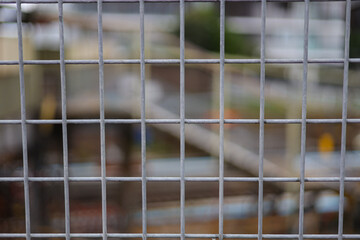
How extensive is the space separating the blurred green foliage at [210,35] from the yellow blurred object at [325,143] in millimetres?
4144

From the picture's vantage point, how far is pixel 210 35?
10.4 metres

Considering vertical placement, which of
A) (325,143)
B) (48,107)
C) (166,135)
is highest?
(48,107)

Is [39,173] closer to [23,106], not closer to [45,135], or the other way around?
[45,135]

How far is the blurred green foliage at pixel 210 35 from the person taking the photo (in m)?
10.1

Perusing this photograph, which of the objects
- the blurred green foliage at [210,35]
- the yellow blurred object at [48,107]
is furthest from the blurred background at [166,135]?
the blurred green foliage at [210,35]

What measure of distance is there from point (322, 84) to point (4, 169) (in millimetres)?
3962

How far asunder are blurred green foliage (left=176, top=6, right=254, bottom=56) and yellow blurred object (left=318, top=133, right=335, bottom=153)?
4.14 metres

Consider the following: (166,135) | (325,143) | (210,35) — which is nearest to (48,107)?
(166,135)

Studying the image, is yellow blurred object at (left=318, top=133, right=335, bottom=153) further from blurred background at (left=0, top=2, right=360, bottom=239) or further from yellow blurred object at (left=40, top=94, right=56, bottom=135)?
yellow blurred object at (left=40, top=94, right=56, bottom=135)

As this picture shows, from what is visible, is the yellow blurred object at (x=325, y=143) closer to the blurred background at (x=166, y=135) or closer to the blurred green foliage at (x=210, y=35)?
the blurred background at (x=166, y=135)

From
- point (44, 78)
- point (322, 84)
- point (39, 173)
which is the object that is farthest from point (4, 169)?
point (322, 84)

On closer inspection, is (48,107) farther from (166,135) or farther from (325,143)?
(325,143)

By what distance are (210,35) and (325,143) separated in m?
5.17

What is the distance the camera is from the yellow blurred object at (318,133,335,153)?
5.95 m
